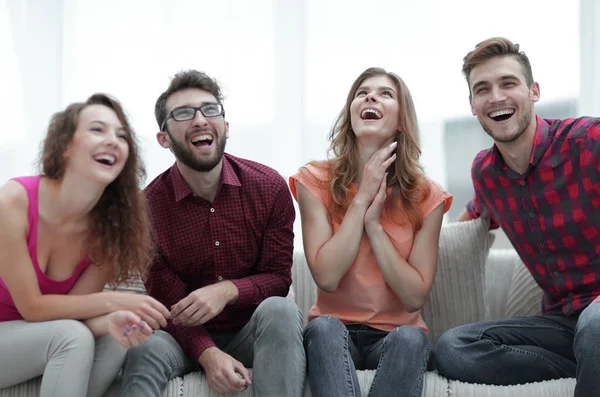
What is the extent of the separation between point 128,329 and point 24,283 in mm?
283

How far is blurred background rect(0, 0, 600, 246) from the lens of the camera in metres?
2.67

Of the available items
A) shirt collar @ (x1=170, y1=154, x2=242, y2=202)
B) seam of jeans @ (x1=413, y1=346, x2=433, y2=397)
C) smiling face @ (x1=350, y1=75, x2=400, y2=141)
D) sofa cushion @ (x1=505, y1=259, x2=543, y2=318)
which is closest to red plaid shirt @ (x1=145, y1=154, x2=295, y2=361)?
shirt collar @ (x1=170, y1=154, x2=242, y2=202)

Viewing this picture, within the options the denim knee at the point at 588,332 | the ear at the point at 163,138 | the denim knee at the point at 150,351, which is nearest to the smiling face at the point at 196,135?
the ear at the point at 163,138

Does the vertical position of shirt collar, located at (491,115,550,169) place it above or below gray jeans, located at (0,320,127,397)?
above

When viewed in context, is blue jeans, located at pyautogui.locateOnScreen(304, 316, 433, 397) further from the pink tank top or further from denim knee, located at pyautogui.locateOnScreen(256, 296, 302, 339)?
the pink tank top

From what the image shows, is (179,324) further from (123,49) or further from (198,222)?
(123,49)

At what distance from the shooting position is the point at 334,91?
2760 millimetres

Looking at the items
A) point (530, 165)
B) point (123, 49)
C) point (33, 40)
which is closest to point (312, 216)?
point (530, 165)

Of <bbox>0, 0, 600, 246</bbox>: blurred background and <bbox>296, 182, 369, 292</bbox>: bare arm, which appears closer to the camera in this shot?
<bbox>296, 182, 369, 292</bbox>: bare arm

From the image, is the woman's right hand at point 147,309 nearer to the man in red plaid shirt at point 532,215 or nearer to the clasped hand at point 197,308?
the clasped hand at point 197,308

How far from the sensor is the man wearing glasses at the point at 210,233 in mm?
1821

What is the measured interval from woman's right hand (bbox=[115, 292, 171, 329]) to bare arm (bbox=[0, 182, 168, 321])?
0.05 feet

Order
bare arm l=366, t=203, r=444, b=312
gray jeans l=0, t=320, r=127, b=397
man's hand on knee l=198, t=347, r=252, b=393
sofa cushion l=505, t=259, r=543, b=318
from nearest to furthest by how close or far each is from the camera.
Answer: gray jeans l=0, t=320, r=127, b=397 → man's hand on knee l=198, t=347, r=252, b=393 → bare arm l=366, t=203, r=444, b=312 → sofa cushion l=505, t=259, r=543, b=318

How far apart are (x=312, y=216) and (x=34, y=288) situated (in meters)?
0.79
